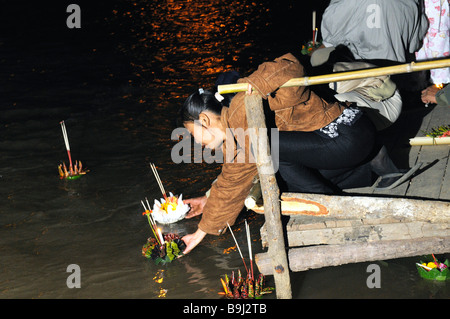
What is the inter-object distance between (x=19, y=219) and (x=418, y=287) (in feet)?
13.0

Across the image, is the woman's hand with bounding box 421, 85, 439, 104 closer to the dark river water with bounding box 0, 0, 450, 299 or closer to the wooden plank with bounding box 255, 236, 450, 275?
the dark river water with bounding box 0, 0, 450, 299

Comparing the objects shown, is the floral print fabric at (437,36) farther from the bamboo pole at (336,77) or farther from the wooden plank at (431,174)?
the bamboo pole at (336,77)

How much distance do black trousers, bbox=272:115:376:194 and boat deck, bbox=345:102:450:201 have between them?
12.9 inches

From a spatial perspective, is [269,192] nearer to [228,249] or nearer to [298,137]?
[298,137]

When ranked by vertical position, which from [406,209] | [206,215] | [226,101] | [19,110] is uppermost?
[226,101]

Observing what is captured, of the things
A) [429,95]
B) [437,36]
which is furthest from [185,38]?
[429,95]

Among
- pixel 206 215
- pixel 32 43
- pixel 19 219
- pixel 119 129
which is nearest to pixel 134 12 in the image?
pixel 32 43

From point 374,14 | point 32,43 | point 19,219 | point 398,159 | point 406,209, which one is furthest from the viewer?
point 32,43

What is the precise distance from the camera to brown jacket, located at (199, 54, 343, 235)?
3.77 metres

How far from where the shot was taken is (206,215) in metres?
4.63

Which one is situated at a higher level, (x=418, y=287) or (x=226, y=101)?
(x=226, y=101)

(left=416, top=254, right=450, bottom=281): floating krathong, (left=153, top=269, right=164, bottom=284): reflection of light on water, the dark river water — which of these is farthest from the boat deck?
(left=153, top=269, right=164, bottom=284): reflection of light on water

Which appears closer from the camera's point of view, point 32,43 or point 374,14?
point 374,14

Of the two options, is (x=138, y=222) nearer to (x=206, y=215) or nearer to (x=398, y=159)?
(x=206, y=215)
